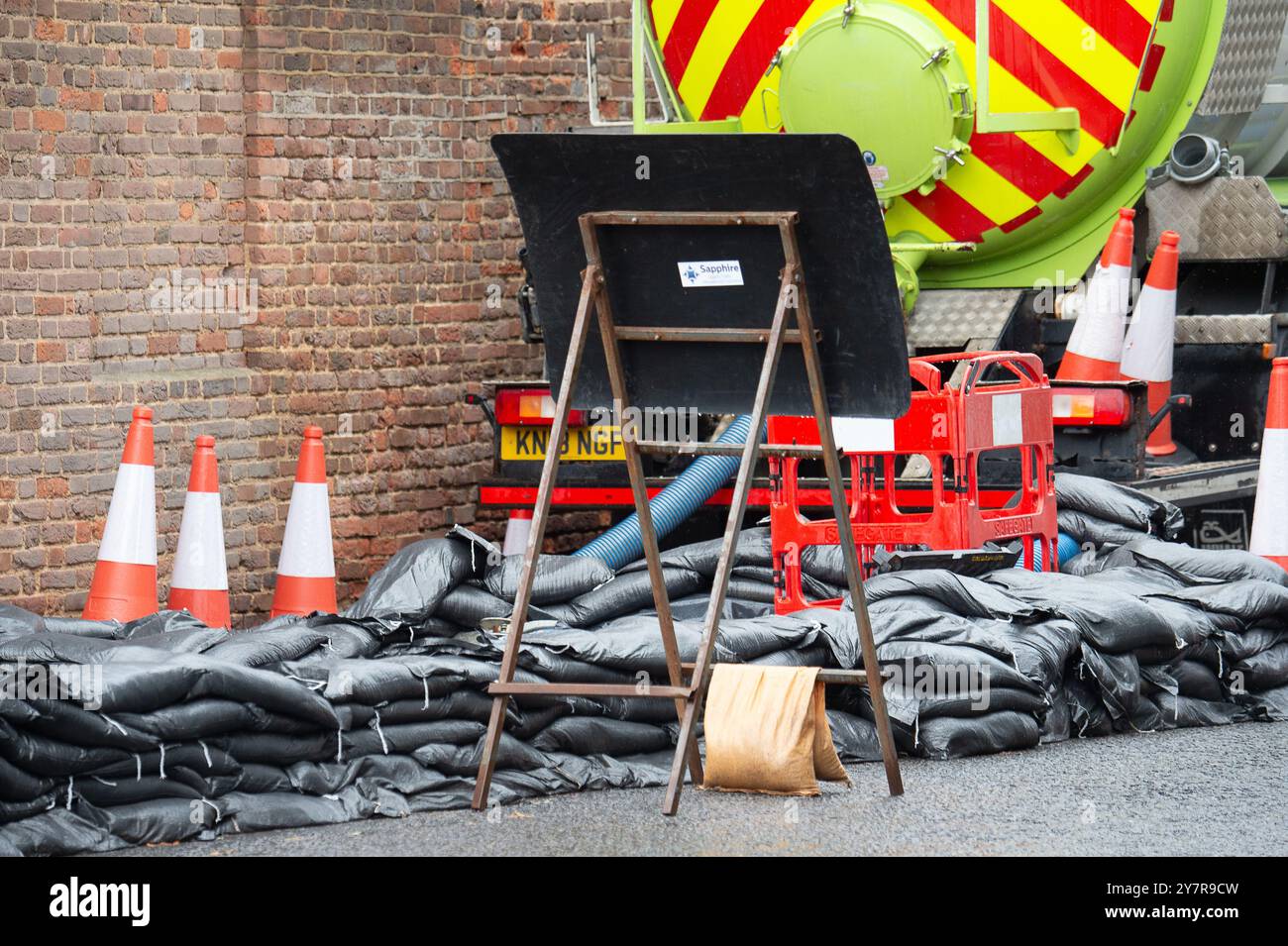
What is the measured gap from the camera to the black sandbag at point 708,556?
6578 mm

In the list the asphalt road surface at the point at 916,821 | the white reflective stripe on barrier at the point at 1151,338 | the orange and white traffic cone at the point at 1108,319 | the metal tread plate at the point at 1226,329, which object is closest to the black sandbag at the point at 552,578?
the asphalt road surface at the point at 916,821

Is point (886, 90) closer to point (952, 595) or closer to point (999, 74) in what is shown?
point (999, 74)

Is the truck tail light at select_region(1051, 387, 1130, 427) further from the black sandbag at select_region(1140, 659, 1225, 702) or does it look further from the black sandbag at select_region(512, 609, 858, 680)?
the black sandbag at select_region(512, 609, 858, 680)

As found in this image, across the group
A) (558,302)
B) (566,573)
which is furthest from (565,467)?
(558,302)

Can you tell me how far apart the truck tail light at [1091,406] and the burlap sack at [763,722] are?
2462 millimetres

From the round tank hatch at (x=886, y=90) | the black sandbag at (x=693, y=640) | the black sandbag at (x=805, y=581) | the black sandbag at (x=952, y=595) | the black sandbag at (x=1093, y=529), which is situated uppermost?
the round tank hatch at (x=886, y=90)

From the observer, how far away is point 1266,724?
19.0ft

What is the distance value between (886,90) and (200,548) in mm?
2744

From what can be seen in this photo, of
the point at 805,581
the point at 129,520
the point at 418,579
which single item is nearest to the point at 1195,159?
the point at 805,581

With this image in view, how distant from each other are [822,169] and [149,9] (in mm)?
3611

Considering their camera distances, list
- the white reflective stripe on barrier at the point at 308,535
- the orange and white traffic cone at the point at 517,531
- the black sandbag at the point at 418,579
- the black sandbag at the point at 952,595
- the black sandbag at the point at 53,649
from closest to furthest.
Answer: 1. the black sandbag at the point at 53,649
2. the black sandbag at the point at 952,595
3. the black sandbag at the point at 418,579
4. the white reflective stripe on barrier at the point at 308,535
5. the orange and white traffic cone at the point at 517,531

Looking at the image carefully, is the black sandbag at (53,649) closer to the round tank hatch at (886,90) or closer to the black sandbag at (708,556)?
Result: the black sandbag at (708,556)

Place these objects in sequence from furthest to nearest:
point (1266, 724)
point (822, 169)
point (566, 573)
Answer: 1. point (566, 573)
2. point (1266, 724)
3. point (822, 169)

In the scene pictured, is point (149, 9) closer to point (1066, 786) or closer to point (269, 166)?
point (269, 166)
